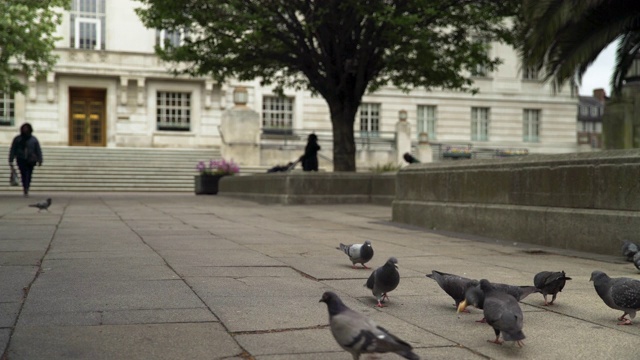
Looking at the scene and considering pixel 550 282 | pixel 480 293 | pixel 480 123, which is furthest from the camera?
pixel 480 123

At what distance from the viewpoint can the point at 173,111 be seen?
42375 millimetres

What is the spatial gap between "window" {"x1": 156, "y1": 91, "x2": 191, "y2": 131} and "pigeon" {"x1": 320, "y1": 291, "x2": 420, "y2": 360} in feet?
131

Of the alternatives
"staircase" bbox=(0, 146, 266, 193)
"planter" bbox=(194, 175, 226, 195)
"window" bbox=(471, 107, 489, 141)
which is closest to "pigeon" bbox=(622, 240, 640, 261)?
"planter" bbox=(194, 175, 226, 195)

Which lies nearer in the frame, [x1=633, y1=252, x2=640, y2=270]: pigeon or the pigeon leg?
the pigeon leg

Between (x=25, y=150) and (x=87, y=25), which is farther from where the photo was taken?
(x=87, y=25)

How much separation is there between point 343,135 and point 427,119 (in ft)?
91.7

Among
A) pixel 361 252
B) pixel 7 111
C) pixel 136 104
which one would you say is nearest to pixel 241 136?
pixel 136 104

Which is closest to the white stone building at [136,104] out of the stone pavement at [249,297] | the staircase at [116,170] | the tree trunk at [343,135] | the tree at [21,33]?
the staircase at [116,170]

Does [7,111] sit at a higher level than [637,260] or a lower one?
→ higher

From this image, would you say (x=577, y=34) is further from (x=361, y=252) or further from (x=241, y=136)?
(x=241, y=136)

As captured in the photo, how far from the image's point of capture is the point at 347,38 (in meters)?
19.5

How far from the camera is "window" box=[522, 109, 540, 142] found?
4869cm

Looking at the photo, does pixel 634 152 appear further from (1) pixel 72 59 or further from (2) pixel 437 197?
(1) pixel 72 59

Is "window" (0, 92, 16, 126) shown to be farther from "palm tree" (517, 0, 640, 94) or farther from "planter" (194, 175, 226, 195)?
"palm tree" (517, 0, 640, 94)
